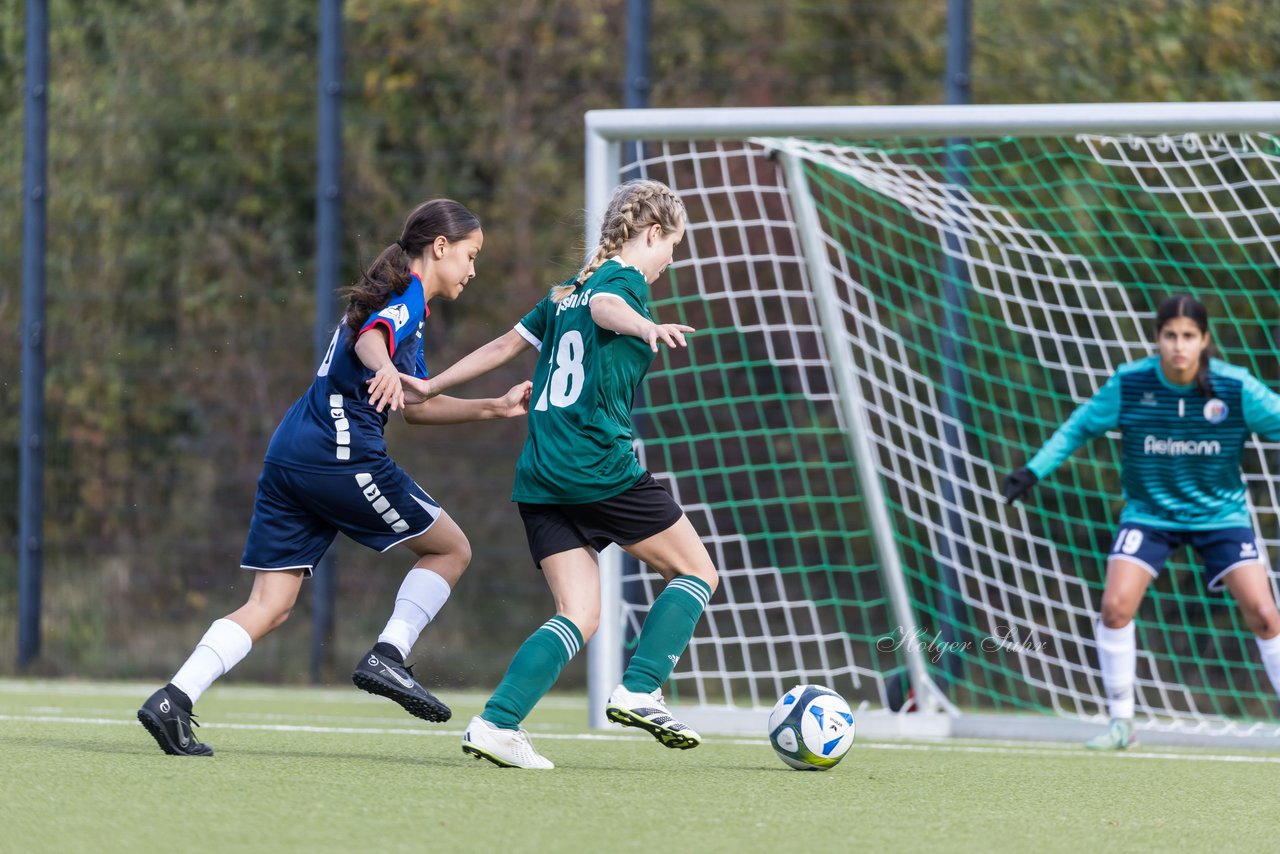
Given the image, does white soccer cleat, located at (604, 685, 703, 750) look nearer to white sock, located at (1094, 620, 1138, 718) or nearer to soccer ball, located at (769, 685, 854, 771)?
soccer ball, located at (769, 685, 854, 771)

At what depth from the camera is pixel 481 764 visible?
455 cm

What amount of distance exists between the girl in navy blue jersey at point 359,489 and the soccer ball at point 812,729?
0.90m

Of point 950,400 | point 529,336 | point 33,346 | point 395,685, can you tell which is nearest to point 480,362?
point 529,336

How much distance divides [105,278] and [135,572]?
5.41 ft

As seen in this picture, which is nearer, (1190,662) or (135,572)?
(1190,662)

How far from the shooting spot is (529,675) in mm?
4324

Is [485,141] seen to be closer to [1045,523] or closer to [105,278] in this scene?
[105,278]

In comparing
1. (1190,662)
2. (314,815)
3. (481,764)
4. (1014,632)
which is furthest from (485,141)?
(314,815)

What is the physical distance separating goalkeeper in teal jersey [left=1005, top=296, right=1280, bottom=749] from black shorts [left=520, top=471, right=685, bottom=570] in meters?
1.86

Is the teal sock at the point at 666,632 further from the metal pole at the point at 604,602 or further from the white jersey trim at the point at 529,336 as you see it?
the metal pole at the point at 604,602

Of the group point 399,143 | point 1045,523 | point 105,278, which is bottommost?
point 1045,523

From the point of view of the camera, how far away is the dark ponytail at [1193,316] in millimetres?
5953

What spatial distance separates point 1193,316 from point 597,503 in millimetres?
2556

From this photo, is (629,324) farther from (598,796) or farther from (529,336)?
(598,796)
